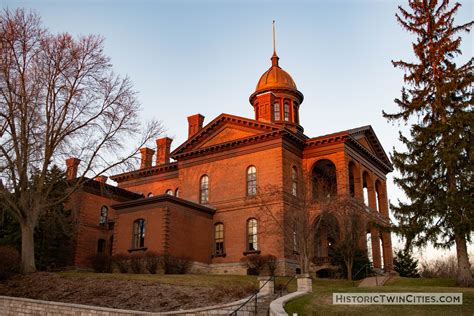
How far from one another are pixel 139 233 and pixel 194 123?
42.6ft

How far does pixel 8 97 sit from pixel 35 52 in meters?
2.86

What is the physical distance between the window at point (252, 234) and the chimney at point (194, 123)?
11.5 m

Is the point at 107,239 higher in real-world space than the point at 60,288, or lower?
higher

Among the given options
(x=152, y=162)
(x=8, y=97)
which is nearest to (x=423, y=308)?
(x=8, y=97)

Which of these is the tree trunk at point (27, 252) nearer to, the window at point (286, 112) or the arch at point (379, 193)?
the window at point (286, 112)

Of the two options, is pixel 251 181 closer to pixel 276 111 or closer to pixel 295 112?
pixel 276 111

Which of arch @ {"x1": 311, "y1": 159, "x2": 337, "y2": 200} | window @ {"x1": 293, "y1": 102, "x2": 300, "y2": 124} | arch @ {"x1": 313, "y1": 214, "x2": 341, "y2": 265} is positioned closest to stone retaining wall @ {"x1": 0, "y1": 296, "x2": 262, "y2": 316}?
arch @ {"x1": 313, "y1": 214, "x2": 341, "y2": 265}

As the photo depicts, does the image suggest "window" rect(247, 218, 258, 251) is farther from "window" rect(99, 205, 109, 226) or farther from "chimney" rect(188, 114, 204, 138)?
"window" rect(99, 205, 109, 226)

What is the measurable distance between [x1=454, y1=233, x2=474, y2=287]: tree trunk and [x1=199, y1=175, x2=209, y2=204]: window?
65.8 feet

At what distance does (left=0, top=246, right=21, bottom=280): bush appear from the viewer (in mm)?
25962

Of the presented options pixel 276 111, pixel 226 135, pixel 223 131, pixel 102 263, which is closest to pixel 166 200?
pixel 102 263

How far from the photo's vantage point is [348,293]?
1761 centimetres

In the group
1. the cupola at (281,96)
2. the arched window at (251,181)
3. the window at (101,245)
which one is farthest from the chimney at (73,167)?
the cupola at (281,96)

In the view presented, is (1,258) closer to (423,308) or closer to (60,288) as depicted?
(60,288)
